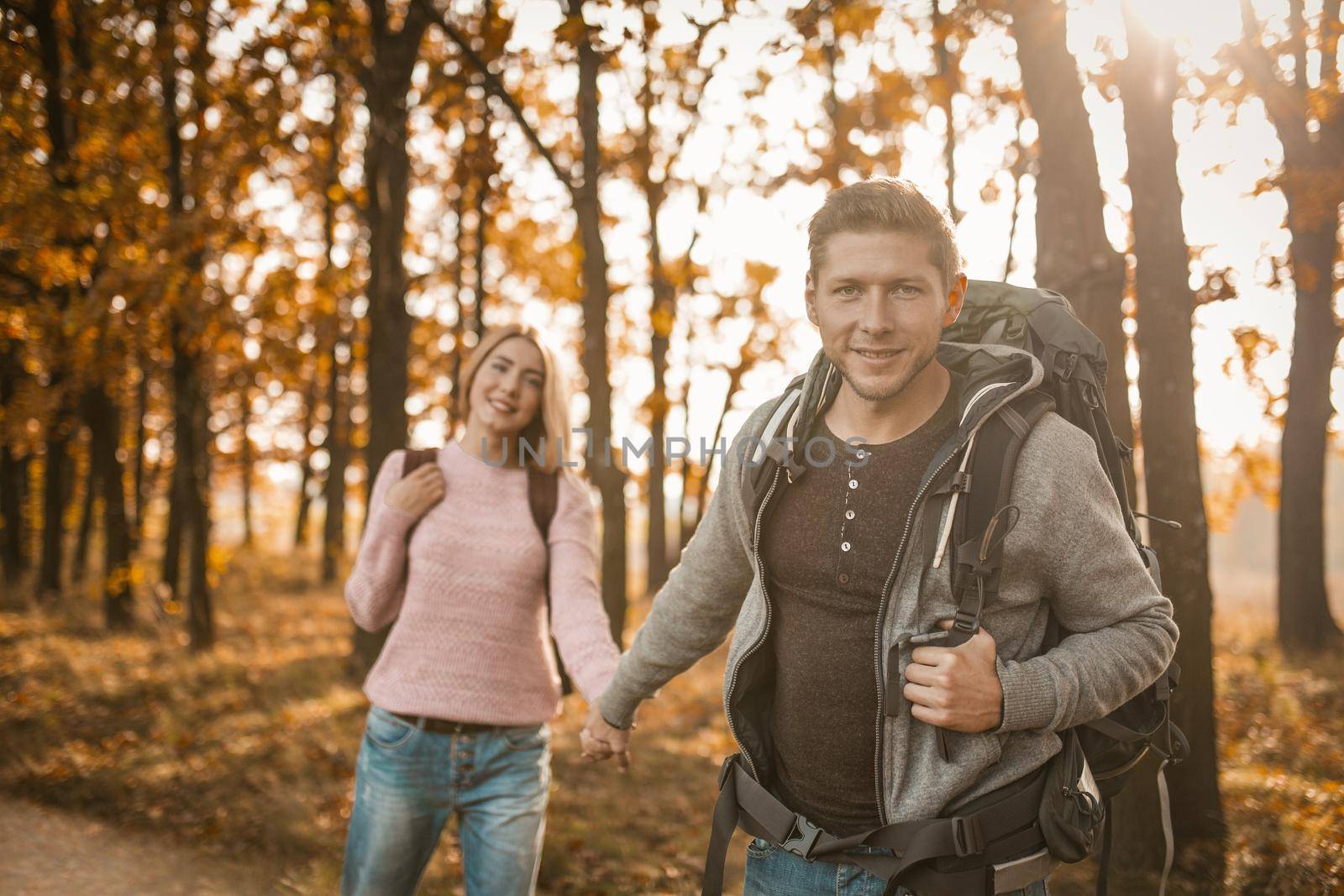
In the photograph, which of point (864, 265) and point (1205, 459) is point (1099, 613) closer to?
point (864, 265)

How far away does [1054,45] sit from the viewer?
5133 millimetres

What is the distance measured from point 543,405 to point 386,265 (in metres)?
6.97

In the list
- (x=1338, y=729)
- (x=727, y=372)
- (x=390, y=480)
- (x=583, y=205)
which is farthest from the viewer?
(x=727, y=372)

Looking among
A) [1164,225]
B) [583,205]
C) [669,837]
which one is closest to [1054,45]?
[1164,225]

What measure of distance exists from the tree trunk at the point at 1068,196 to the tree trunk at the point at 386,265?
245 inches

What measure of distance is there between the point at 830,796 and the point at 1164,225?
14.2ft

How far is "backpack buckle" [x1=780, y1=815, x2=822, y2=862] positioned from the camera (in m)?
2.24

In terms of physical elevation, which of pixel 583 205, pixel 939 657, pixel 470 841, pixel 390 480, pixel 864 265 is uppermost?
pixel 583 205

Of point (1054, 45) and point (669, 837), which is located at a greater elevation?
point (1054, 45)

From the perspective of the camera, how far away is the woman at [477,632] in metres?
3.08

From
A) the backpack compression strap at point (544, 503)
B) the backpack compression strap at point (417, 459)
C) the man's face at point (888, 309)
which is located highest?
the man's face at point (888, 309)

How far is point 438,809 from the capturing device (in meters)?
3.12

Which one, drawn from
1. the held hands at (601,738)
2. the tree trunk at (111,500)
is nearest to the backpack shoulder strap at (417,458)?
the held hands at (601,738)

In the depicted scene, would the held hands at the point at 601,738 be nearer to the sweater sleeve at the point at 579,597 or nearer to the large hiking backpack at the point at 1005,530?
the sweater sleeve at the point at 579,597
